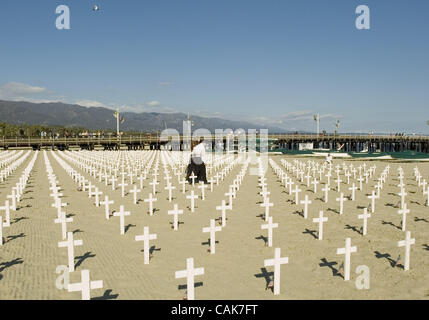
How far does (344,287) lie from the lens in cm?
569

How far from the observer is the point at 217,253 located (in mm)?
7402

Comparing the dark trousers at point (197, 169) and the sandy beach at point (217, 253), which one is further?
the dark trousers at point (197, 169)

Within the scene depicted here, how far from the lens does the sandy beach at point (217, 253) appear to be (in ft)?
18.3

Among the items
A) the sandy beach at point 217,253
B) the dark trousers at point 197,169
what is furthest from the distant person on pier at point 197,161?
the sandy beach at point 217,253

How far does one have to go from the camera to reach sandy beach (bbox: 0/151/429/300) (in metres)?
5.58

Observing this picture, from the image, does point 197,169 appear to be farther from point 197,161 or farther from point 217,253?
point 217,253

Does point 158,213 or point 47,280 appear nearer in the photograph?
point 47,280

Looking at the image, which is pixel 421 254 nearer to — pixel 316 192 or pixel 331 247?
pixel 331 247

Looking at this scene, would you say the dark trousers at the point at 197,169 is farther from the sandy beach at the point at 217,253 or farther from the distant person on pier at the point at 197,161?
the sandy beach at the point at 217,253

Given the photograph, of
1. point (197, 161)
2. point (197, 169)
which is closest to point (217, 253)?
point (197, 161)

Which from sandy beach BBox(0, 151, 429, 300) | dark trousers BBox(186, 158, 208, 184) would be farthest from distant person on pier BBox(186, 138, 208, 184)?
sandy beach BBox(0, 151, 429, 300)

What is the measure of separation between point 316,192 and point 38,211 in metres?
11.4

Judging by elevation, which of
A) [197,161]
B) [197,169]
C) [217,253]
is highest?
[197,161]
